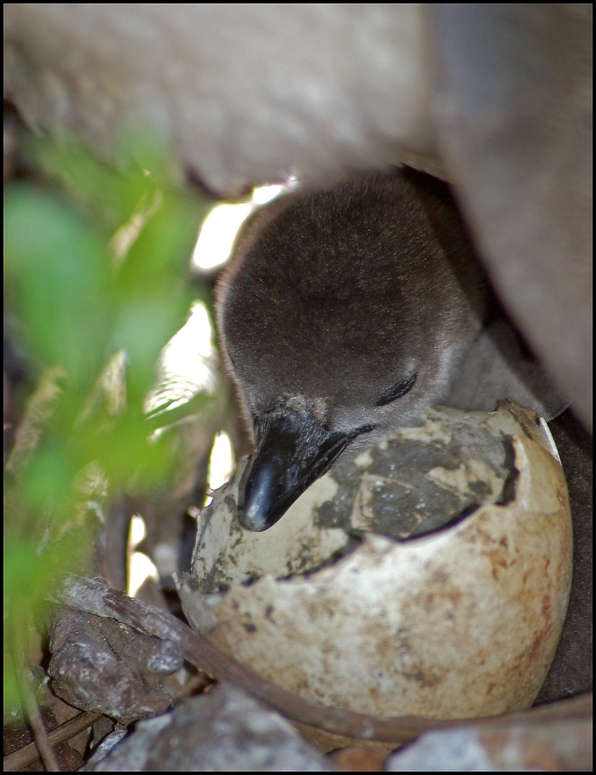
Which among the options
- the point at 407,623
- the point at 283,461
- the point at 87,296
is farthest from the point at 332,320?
the point at 87,296

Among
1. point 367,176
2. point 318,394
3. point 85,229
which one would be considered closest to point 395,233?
point 367,176

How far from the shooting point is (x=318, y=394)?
184 cm

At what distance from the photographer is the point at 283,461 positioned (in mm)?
1700

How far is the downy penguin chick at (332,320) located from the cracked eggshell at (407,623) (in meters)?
0.25

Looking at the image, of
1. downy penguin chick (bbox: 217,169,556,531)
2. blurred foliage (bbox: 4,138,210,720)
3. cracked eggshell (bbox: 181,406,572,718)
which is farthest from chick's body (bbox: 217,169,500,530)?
blurred foliage (bbox: 4,138,210,720)

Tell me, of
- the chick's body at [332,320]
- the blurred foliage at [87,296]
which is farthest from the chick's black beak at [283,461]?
the blurred foliage at [87,296]

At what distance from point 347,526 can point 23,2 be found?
1.11 m

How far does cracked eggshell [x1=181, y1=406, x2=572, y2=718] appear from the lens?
1334 millimetres

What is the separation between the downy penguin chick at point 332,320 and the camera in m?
1.72

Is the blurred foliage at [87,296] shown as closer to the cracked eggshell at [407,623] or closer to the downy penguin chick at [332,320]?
the cracked eggshell at [407,623]

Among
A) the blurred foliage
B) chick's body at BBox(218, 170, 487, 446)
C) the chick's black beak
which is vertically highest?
the blurred foliage

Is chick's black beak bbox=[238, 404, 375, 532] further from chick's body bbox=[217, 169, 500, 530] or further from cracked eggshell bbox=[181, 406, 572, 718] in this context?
cracked eggshell bbox=[181, 406, 572, 718]

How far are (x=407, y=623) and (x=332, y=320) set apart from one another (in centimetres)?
71

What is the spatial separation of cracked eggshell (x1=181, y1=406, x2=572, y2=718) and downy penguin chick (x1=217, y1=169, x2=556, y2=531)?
0.81 ft
